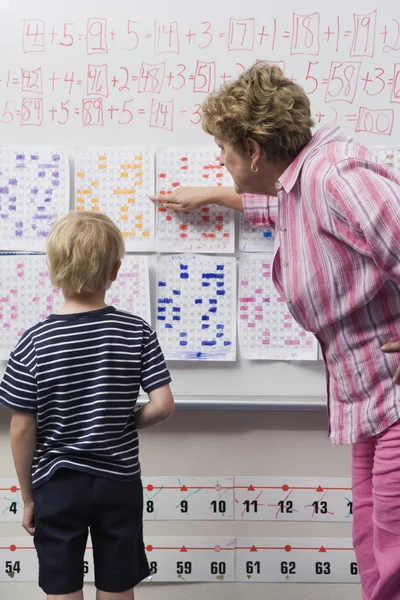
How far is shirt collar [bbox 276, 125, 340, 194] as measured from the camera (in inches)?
48.5

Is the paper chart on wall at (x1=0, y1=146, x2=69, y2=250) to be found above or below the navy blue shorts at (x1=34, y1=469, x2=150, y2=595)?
above

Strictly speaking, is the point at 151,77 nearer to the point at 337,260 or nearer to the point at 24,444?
the point at 337,260

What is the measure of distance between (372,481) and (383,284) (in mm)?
402

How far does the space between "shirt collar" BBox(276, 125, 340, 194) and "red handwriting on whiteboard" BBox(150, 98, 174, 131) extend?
0.51 metres

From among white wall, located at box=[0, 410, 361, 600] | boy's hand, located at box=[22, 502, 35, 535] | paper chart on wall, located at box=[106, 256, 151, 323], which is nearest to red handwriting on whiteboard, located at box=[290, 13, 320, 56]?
paper chart on wall, located at box=[106, 256, 151, 323]

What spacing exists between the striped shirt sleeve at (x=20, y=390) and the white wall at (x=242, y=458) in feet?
1.65

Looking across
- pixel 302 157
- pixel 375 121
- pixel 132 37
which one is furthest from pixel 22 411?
pixel 375 121

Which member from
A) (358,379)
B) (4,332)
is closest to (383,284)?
(358,379)

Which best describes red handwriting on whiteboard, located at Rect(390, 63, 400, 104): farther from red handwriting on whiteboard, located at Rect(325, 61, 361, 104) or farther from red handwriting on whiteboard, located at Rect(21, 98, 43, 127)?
red handwriting on whiteboard, located at Rect(21, 98, 43, 127)

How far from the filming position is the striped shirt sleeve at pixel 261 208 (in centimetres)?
160

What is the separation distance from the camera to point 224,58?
65.3 inches

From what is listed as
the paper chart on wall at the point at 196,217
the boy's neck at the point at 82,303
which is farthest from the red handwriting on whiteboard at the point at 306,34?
the boy's neck at the point at 82,303

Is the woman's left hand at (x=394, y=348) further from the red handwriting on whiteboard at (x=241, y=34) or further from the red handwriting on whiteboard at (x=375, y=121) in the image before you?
the red handwriting on whiteboard at (x=241, y=34)

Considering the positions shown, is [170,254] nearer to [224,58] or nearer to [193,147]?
[193,147]
